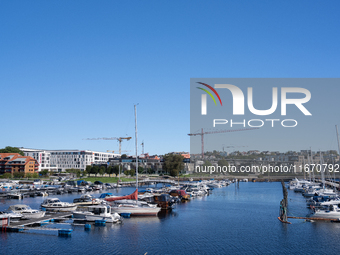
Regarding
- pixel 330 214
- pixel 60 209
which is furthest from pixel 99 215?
pixel 330 214

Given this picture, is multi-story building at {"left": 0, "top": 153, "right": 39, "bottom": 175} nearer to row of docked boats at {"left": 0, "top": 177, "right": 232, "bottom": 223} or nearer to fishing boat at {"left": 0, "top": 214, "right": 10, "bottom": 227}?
row of docked boats at {"left": 0, "top": 177, "right": 232, "bottom": 223}

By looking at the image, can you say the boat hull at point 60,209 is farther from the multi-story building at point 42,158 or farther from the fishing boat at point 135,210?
the multi-story building at point 42,158

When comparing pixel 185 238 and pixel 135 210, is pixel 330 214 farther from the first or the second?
pixel 135 210

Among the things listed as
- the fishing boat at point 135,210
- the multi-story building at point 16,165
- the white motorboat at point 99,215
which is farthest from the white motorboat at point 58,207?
the multi-story building at point 16,165

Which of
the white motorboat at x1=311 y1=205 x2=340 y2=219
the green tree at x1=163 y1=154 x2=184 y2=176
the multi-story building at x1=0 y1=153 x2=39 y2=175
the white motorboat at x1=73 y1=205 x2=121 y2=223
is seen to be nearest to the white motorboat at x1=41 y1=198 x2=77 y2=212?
the white motorboat at x1=73 y1=205 x2=121 y2=223

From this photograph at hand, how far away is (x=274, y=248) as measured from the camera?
1043 inches

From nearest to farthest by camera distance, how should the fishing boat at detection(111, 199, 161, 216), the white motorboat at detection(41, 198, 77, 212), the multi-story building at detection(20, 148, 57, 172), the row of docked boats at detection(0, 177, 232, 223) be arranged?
the row of docked boats at detection(0, 177, 232, 223)
the fishing boat at detection(111, 199, 161, 216)
the white motorboat at detection(41, 198, 77, 212)
the multi-story building at detection(20, 148, 57, 172)

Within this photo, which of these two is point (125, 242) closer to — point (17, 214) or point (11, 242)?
point (11, 242)

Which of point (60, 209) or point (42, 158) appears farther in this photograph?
point (42, 158)

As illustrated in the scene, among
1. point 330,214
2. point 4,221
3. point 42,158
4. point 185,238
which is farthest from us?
point 42,158

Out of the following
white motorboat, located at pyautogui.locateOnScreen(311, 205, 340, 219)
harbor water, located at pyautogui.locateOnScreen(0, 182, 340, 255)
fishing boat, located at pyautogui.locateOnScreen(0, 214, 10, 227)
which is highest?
fishing boat, located at pyautogui.locateOnScreen(0, 214, 10, 227)

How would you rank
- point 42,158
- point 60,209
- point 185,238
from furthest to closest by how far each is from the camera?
point 42,158 → point 60,209 → point 185,238

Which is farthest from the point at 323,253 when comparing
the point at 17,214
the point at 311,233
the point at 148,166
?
the point at 148,166

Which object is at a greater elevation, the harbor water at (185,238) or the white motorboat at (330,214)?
the white motorboat at (330,214)
